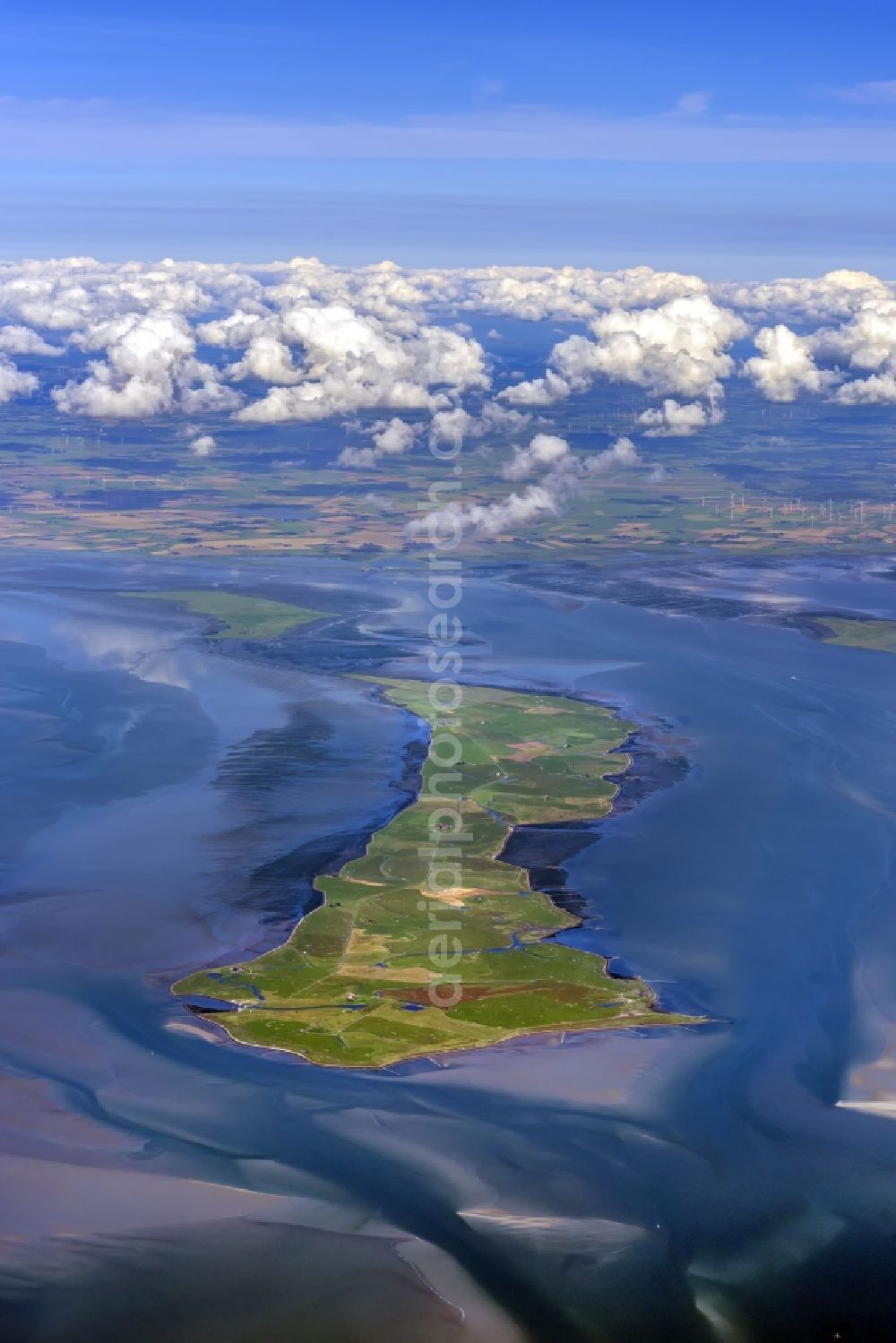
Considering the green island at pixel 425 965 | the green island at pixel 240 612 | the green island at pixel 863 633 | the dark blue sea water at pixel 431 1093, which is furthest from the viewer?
the green island at pixel 240 612

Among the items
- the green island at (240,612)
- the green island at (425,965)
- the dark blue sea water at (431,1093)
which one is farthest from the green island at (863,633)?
the green island at (425,965)

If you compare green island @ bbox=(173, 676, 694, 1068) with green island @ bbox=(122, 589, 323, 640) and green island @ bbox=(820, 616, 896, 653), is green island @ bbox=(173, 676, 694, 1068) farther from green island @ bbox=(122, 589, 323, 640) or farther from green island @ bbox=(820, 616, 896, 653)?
green island @ bbox=(122, 589, 323, 640)

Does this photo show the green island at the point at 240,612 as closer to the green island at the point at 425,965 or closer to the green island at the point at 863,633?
the green island at the point at 863,633

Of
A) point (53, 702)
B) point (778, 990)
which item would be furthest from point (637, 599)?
point (778, 990)

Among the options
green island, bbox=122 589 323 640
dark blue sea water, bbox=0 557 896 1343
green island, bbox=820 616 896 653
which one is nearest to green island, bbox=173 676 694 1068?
dark blue sea water, bbox=0 557 896 1343

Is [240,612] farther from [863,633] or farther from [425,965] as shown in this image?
[425,965]

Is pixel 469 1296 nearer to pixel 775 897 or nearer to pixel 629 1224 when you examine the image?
pixel 629 1224

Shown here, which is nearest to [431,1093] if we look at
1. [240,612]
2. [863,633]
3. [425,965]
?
[425,965]
